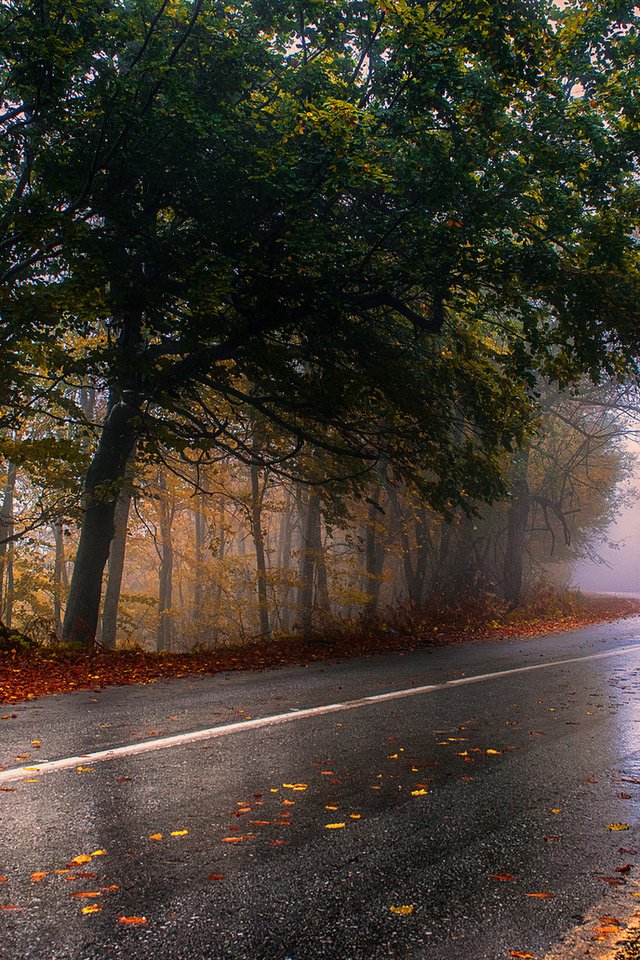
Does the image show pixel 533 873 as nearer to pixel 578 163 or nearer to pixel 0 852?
pixel 0 852

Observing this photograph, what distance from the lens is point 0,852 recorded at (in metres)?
3.22

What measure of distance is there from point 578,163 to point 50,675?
9429 mm

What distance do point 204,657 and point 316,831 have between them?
25.4 feet

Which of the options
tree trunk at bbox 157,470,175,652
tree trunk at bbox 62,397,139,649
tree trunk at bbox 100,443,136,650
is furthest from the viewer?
tree trunk at bbox 157,470,175,652

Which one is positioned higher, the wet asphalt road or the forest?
the forest

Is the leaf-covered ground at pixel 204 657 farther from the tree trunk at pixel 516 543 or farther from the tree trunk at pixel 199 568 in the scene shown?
the tree trunk at pixel 199 568

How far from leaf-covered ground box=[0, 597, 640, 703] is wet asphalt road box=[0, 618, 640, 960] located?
1.53 meters

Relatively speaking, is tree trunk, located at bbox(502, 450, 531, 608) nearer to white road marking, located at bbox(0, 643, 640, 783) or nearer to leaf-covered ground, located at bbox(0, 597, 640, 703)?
leaf-covered ground, located at bbox(0, 597, 640, 703)

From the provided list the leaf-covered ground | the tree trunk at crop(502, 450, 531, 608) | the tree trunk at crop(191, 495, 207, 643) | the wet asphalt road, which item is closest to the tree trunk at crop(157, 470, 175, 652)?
the tree trunk at crop(191, 495, 207, 643)

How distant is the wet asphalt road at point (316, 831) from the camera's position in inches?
100

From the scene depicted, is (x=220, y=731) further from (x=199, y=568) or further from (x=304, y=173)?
(x=199, y=568)

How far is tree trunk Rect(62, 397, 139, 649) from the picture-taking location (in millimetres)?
11992

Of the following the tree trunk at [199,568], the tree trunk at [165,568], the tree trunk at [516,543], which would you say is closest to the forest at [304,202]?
the tree trunk at [516,543]

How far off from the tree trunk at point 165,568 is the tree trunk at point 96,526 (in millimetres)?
10186
